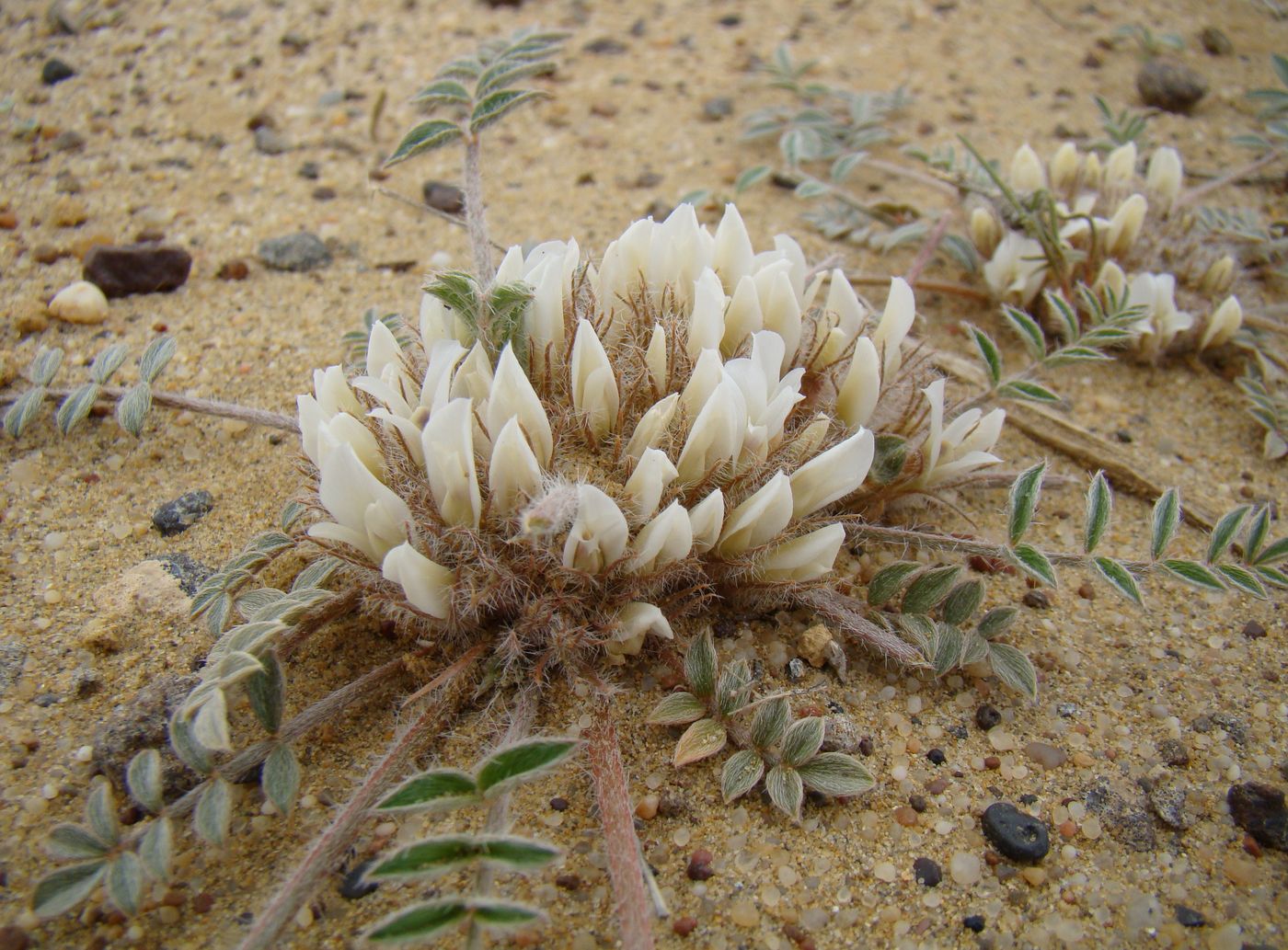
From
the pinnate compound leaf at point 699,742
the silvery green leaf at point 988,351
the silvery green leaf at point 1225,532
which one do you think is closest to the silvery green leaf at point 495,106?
the silvery green leaf at point 988,351

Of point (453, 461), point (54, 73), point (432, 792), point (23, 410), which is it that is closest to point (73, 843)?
point (432, 792)

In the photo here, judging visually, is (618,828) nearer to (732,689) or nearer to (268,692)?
(732,689)

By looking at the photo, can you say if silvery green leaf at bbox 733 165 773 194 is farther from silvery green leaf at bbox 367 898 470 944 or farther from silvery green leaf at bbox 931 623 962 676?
silvery green leaf at bbox 367 898 470 944

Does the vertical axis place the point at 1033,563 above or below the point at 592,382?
below

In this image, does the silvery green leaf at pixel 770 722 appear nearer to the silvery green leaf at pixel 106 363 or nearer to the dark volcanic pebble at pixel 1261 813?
the dark volcanic pebble at pixel 1261 813

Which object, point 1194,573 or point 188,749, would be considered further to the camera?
point 1194,573

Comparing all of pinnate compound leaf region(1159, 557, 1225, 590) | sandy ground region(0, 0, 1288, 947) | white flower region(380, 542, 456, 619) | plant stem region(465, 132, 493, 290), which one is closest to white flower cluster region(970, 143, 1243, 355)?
sandy ground region(0, 0, 1288, 947)

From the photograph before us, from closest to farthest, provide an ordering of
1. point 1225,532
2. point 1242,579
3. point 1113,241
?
point 1242,579
point 1225,532
point 1113,241

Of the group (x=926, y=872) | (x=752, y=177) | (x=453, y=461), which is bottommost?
(x=926, y=872)
